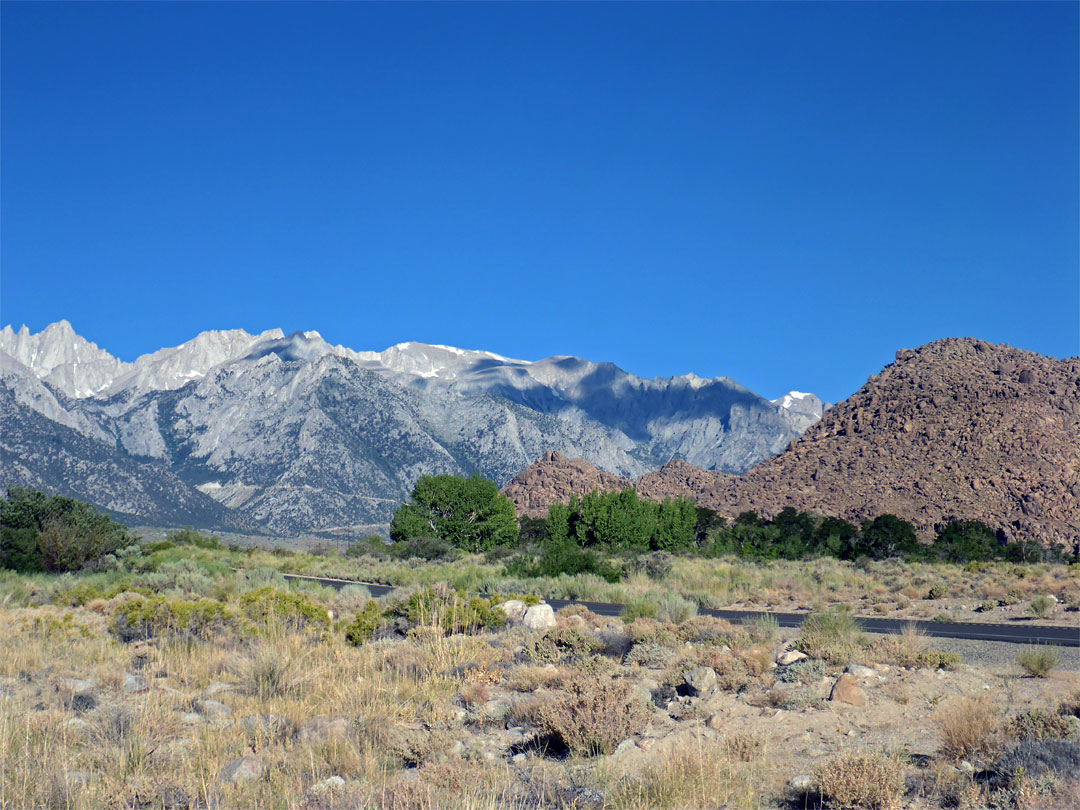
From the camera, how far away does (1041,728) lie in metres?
8.22

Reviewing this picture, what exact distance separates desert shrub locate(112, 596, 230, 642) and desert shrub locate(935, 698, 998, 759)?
40.3 ft

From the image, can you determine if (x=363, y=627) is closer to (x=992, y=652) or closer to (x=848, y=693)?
(x=848, y=693)

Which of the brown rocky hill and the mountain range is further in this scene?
the mountain range

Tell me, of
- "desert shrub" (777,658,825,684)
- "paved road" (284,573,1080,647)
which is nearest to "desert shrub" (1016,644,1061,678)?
"desert shrub" (777,658,825,684)

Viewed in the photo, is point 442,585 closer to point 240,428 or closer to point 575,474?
point 575,474

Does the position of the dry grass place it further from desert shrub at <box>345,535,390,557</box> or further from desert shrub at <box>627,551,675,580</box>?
desert shrub at <box>345,535,390,557</box>

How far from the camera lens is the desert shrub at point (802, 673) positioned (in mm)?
11797

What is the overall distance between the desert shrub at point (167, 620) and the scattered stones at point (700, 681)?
8954 mm

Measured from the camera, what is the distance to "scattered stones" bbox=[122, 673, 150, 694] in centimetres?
1123

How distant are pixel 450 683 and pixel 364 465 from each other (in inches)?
5611

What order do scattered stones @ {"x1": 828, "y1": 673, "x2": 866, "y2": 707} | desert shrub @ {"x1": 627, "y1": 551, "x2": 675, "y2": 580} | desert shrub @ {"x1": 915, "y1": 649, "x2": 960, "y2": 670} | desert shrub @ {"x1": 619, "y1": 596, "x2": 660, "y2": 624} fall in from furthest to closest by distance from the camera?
desert shrub @ {"x1": 627, "y1": 551, "x2": 675, "y2": 580}
desert shrub @ {"x1": 619, "y1": 596, "x2": 660, "y2": 624}
desert shrub @ {"x1": 915, "y1": 649, "x2": 960, "y2": 670}
scattered stones @ {"x1": 828, "y1": 673, "x2": 866, "y2": 707}

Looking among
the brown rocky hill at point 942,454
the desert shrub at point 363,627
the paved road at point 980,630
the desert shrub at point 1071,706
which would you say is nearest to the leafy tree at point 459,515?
the brown rocky hill at point 942,454

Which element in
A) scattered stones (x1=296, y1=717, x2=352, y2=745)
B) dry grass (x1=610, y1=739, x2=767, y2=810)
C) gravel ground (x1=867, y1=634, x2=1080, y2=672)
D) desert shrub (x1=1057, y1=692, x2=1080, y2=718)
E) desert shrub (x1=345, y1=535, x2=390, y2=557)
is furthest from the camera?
desert shrub (x1=345, y1=535, x2=390, y2=557)

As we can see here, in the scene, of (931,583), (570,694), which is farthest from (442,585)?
(931,583)
